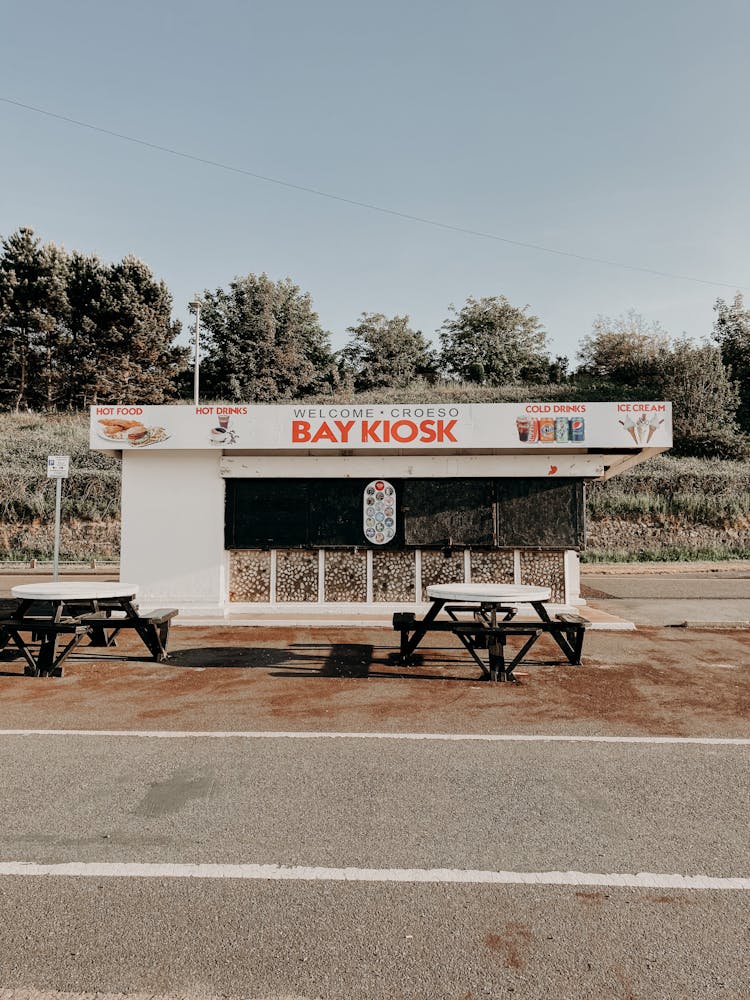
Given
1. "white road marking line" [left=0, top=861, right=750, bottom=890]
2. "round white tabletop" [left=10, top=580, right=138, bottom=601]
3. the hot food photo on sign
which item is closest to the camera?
"white road marking line" [left=0, top=861, right=750, bottom=890]

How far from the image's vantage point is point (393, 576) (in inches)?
472

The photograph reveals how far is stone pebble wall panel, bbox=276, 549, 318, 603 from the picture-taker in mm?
11914

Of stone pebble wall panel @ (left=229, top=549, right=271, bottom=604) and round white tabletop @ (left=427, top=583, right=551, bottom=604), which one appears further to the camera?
stone pebble wall panel @ (left=229, top=549, right=271, bottom=604)

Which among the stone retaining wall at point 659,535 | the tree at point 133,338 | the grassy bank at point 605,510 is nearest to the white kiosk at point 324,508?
the grassy bank at point 605,510

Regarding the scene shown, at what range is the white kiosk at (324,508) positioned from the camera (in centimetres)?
1166

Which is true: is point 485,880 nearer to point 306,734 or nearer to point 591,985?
point 591,985

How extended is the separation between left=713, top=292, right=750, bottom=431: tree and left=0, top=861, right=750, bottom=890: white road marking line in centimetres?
4700

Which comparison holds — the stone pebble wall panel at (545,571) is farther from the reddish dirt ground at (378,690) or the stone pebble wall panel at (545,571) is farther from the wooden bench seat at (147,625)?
the wooden bench seat at (147,625)

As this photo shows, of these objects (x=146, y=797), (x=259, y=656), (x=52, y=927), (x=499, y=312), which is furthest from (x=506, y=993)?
(x=499, y=312)

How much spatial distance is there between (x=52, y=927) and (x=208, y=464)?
9.58 meters

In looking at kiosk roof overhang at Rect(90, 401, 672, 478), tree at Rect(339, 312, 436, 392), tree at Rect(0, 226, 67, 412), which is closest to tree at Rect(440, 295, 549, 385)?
tree at Rect(339, 312, 436, 392)

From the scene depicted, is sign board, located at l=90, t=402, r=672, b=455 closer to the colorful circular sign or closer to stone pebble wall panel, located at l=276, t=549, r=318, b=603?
the colorful circular sign

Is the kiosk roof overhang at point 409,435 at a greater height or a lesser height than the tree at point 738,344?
lesser

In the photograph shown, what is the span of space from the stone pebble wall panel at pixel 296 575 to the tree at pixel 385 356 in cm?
4818
